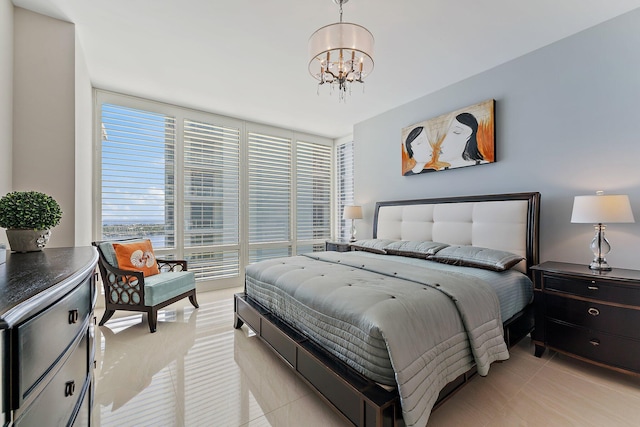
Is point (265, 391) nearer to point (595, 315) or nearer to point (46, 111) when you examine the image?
point (595, 315)

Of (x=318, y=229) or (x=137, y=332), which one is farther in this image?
(x=318, y=229)

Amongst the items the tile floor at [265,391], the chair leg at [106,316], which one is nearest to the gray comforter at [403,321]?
the tile floor at [265,391]

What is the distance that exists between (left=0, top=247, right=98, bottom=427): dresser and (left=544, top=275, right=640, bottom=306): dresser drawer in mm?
2985

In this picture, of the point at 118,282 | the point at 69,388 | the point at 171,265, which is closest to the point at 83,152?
the point at 118,282

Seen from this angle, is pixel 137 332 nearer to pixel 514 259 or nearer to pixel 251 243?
pixel 251 243

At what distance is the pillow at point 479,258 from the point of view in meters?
2.42

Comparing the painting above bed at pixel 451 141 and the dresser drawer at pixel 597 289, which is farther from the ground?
the painting above bed at pixel 451 141

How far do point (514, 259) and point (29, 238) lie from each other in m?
3.34

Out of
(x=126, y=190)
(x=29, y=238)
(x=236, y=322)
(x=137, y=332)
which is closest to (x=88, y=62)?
(x=126, y=190)

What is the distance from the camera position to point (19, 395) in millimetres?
617

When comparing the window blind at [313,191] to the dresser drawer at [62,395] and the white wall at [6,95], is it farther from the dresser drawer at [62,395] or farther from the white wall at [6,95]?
the dresser drawer at [62,395]

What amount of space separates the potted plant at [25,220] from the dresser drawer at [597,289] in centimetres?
340

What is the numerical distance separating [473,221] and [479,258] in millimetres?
662

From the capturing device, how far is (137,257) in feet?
10.3
